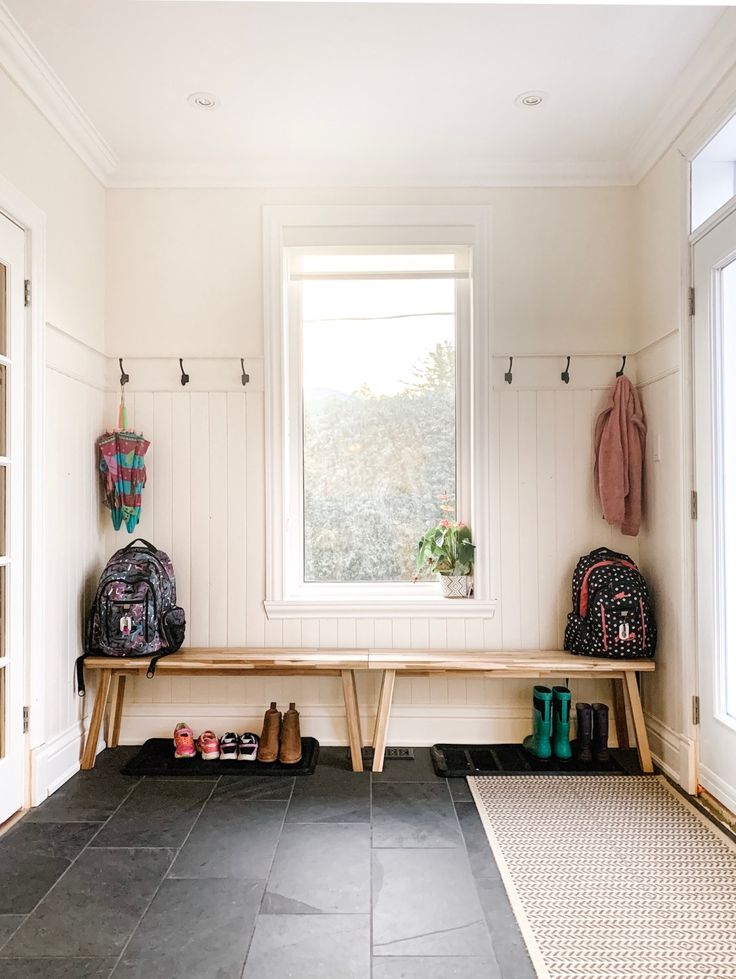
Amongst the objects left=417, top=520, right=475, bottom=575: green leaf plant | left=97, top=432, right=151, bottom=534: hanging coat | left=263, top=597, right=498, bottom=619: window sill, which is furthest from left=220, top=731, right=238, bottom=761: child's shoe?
left=417, top=520, right=475, bottom=575: green leaf plant

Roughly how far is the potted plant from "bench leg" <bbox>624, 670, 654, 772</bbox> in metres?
0.75

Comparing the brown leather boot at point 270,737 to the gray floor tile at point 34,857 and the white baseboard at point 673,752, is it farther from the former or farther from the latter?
the white baseboard at point 673,752

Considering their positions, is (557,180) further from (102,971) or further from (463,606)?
(102,971)

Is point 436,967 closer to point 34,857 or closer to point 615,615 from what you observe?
point 34,857

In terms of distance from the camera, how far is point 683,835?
215 cm

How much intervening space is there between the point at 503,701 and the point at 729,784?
37.0 inches

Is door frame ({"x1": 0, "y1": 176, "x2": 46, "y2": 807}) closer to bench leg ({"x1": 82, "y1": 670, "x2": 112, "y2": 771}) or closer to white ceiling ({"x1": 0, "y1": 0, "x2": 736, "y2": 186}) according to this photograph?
bench leg ({"x1": 82, "y1": 670, "x2": 112, "y2": 771})

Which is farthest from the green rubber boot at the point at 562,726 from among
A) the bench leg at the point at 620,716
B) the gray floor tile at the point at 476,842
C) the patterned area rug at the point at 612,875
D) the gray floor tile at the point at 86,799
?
the gray floor tile at the point at 86,799

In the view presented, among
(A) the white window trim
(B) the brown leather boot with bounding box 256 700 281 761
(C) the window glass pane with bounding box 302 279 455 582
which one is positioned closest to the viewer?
(B) the brown leather boot with bounding box 256 700 281 761

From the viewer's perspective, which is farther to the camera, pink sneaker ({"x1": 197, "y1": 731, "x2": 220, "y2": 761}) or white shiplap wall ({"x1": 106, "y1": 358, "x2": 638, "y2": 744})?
white shiplap wall ({"x1": 106, "y1": 358, "x2": 638, "y2": 744})

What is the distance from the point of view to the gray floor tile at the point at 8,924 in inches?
65.0

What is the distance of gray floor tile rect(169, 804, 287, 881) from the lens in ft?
6.39

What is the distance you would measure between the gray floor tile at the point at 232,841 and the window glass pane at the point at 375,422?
1089 millimetres

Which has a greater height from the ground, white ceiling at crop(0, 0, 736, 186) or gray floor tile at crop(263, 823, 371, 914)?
white ceiling at crop(0, 0, 736, 186)
